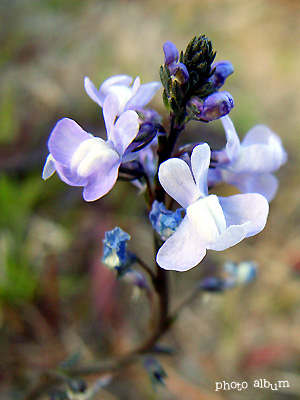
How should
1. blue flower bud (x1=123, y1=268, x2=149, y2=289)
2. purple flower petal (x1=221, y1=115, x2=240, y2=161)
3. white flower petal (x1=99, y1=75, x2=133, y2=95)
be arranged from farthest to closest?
blue flower bud (x1=123, y1=268, x2=149, y2=289) < white flower petal (x1=99, y1=75, x2=133, y2=95) < purple flower petal (x1=221, y1=115, x2=240, y2=161)

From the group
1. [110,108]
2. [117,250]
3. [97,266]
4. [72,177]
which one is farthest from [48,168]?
[97,266]

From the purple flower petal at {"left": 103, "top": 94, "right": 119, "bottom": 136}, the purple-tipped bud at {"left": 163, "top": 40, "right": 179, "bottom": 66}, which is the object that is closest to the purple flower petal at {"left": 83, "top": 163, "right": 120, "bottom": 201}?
the purple flower petal at {"left": 103, "top": 94, "right": 119, "bottom": 136}

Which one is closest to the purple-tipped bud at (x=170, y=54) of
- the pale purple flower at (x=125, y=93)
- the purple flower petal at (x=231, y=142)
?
the pale purple flower at (x=125, y=93)

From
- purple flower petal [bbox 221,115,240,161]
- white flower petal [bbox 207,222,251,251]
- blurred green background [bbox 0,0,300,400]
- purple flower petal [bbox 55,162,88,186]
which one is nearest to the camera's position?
white flower petal [bbox 207,222,251,251]

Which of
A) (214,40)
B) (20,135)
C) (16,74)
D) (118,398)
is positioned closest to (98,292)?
(118,398)

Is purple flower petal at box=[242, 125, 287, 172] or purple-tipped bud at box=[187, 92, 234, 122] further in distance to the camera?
purple flower petal at box=[242, 125, 287, 172]

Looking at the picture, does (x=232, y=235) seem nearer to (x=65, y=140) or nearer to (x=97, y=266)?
(x=65, y=140)

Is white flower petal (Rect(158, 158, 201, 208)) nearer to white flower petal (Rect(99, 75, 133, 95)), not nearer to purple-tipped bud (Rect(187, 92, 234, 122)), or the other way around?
purple-tipped bud (Rect(187, 92, 234, 122))

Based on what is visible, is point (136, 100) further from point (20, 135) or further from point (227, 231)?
point (20, 135)

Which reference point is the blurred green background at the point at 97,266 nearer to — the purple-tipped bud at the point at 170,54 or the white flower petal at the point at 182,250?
the white flower petal at the point at 182,250
